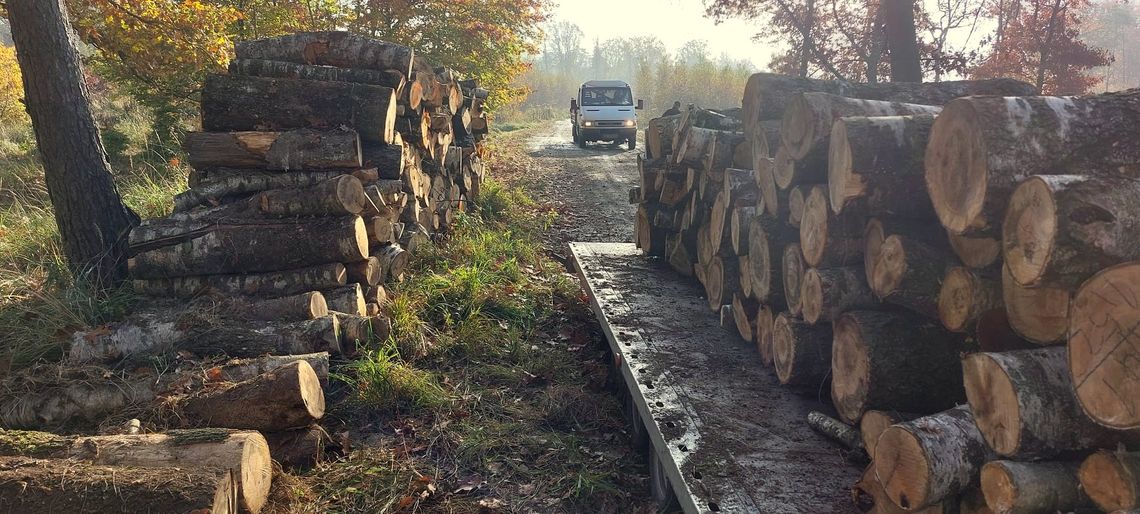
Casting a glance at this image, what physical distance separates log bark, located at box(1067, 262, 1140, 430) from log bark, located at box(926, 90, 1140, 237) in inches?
18.2

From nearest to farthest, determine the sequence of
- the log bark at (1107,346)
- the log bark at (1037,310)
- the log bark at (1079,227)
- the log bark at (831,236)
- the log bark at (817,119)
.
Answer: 1. the log bark at (1107,346)
2. the log bark at (1079,227)
3. the log bark at (1037,310)
4. the log bark at (831,236)
5. the log bark at (817,119)

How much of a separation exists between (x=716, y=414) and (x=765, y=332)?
0.80 m

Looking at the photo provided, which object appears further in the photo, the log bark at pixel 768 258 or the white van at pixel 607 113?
the white van at pixel 607 113

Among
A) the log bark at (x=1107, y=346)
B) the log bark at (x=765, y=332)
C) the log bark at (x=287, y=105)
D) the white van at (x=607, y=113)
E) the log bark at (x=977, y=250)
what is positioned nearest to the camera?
the log bark at (x=1107, y=346)

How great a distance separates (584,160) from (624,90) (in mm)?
3840

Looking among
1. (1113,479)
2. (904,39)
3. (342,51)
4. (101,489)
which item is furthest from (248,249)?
(904,39)

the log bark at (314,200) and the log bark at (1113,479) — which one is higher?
the log bark at (314,200)

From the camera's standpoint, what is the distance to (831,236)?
2.91 meters

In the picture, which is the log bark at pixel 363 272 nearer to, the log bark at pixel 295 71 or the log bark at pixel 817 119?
the log bark at pixel 295 71

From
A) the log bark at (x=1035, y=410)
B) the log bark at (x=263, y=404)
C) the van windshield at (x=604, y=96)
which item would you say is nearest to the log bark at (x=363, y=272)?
the log bark at (x=263, y=404)

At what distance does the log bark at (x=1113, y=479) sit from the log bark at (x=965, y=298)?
0.63 metres

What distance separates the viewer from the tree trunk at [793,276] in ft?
10.5

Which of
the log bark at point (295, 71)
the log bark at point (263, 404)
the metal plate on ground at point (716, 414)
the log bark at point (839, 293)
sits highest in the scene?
the log bark at point (295, 71)

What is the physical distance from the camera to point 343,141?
526cm
